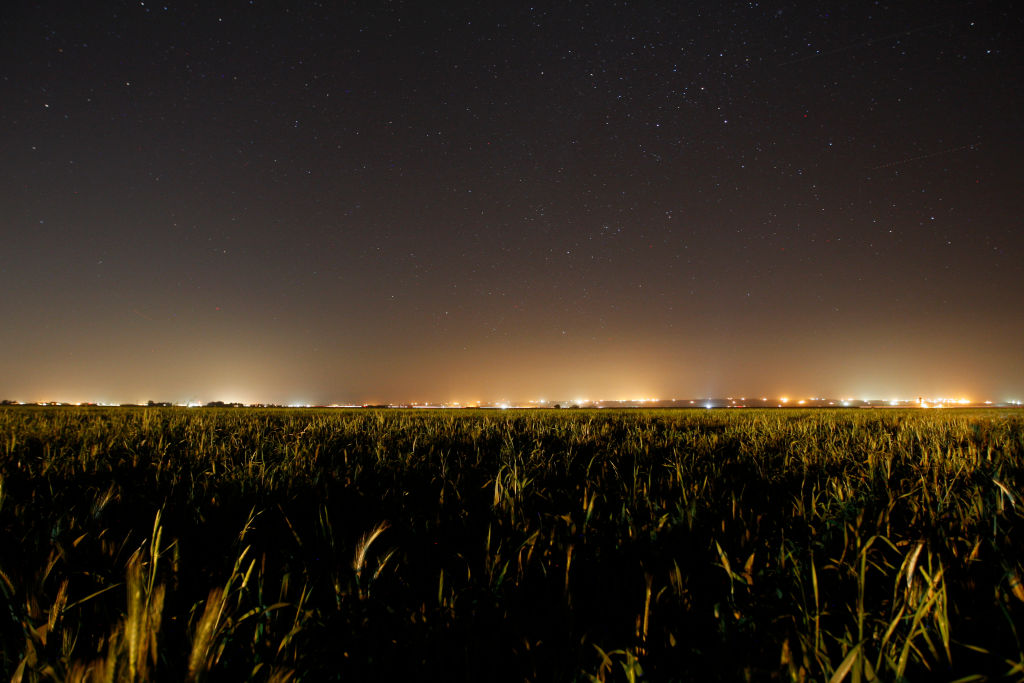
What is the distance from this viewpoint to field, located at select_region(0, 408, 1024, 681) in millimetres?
961

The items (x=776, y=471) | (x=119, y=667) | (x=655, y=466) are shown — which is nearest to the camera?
(x=119, y=667)

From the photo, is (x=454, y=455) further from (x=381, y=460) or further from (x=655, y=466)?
(x=655, y=466)

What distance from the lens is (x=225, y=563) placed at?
1575 mm

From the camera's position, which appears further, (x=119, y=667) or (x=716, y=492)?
(x=716, y=492)

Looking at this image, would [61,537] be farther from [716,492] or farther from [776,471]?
[776,471]

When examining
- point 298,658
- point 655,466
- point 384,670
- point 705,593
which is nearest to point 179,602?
point 298,658

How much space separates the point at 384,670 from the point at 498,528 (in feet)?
3.32

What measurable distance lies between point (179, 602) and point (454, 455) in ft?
9.82

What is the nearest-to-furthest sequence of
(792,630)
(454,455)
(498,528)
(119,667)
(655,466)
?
(119,667) → (792,630) → (498,528) → (655,466) → (454,455)

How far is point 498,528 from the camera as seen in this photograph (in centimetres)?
197

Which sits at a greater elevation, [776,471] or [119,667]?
[119,667]

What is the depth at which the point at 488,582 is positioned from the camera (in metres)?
1.46

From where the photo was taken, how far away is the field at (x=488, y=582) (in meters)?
0.96

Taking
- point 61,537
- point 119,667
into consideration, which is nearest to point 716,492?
point 119,667
